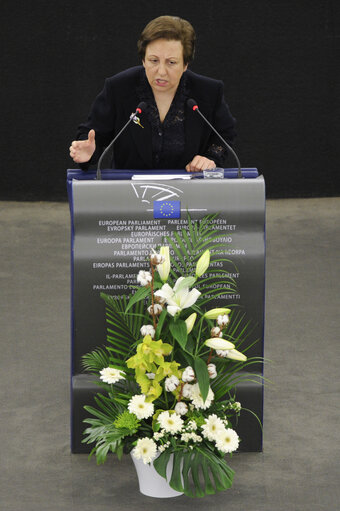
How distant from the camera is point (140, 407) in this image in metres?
2.67

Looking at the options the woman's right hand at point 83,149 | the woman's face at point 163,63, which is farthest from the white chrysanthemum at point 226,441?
→ the woman's face at point 163,63

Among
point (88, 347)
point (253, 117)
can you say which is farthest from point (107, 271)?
point (253, 117)

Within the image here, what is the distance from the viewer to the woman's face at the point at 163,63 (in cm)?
315

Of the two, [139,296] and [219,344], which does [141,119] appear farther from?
[219,344]

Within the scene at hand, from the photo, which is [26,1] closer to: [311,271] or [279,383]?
[311,271]

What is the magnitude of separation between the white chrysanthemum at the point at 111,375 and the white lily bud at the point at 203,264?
0.38 meters

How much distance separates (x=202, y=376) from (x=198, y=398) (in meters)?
0.09

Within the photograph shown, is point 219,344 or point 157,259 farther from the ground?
point 157,259

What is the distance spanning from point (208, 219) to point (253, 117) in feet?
15.1

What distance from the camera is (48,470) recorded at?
304 centimetres

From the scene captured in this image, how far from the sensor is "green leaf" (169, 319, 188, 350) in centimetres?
259

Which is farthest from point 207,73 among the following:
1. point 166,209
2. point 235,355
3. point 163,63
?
point 235,355

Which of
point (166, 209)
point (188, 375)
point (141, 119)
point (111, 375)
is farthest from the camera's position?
point (141, 119)

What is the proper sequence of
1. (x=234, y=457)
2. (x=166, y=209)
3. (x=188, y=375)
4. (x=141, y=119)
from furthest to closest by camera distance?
(x=141, y=119), (x=234, y=457), (x=166, y=209), (x=188, y=375)
